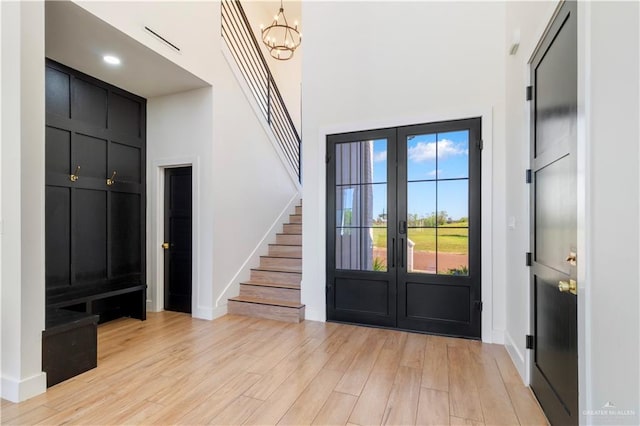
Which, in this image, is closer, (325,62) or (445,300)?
(445,300)

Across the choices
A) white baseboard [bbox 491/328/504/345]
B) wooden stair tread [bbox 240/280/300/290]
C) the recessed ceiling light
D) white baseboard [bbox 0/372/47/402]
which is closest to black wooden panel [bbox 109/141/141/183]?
the recessed ceiling light

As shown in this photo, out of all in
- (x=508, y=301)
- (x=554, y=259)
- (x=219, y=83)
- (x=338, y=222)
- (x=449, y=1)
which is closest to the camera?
(x=554, y=259)

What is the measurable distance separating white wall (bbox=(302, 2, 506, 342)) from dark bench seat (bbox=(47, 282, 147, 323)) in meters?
2.11

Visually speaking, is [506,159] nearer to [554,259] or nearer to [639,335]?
[554,259]

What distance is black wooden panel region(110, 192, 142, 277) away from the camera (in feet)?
13.0

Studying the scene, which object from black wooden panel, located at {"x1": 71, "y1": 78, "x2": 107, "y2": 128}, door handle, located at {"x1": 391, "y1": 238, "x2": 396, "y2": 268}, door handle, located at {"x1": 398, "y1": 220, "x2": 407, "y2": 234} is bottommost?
door handle, located at {"x1": 391, "y1": 238, "x2": 396, "y2": 268}

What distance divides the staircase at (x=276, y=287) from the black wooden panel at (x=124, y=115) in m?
2.50

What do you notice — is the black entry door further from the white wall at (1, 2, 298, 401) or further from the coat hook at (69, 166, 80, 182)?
the coat hook at (69, 166, 80, 182)

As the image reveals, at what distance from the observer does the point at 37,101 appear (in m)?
2.34

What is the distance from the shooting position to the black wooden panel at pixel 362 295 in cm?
371

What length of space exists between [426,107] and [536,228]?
1.79 metres

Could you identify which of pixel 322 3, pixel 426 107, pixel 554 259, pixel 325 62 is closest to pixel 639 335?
pixel 554 259

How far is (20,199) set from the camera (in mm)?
2244

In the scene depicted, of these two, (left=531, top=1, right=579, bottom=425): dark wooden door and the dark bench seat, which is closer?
(left=531, top=1, right=579, bottom=425): dark wooden door
